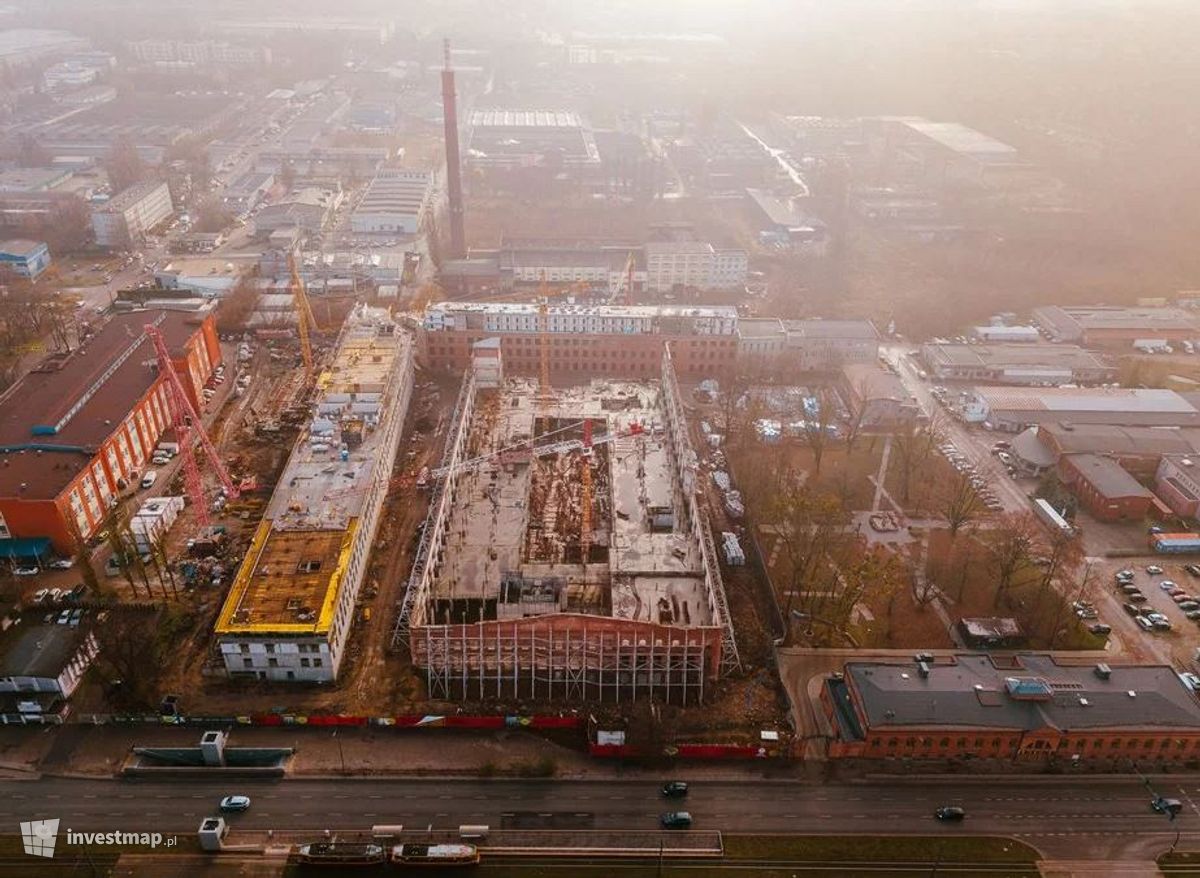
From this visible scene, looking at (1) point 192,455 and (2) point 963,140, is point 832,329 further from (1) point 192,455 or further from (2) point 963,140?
(2) point 963,140

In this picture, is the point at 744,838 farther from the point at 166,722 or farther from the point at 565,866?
the point at 166,722

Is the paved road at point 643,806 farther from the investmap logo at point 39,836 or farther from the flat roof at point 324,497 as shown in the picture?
the flat roof at point 324,497

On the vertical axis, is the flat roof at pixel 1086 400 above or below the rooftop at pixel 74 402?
below

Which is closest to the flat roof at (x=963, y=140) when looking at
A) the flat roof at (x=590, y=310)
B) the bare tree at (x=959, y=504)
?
the flat roof at (x=590, y=310)

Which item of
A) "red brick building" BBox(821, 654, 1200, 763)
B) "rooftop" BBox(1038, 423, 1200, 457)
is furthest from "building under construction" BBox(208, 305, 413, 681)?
"rooftop" BBox(1038, 423, 1200, 457)

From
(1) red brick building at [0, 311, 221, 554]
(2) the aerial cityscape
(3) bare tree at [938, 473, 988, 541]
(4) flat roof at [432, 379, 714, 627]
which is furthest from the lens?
(3) bare tree at [938, 473, 988, 541]

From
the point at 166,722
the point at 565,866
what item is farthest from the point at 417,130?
the point at 565,866

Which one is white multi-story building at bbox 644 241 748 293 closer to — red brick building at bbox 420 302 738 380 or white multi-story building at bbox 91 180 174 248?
red brick building at bbox 420 302 738 380
